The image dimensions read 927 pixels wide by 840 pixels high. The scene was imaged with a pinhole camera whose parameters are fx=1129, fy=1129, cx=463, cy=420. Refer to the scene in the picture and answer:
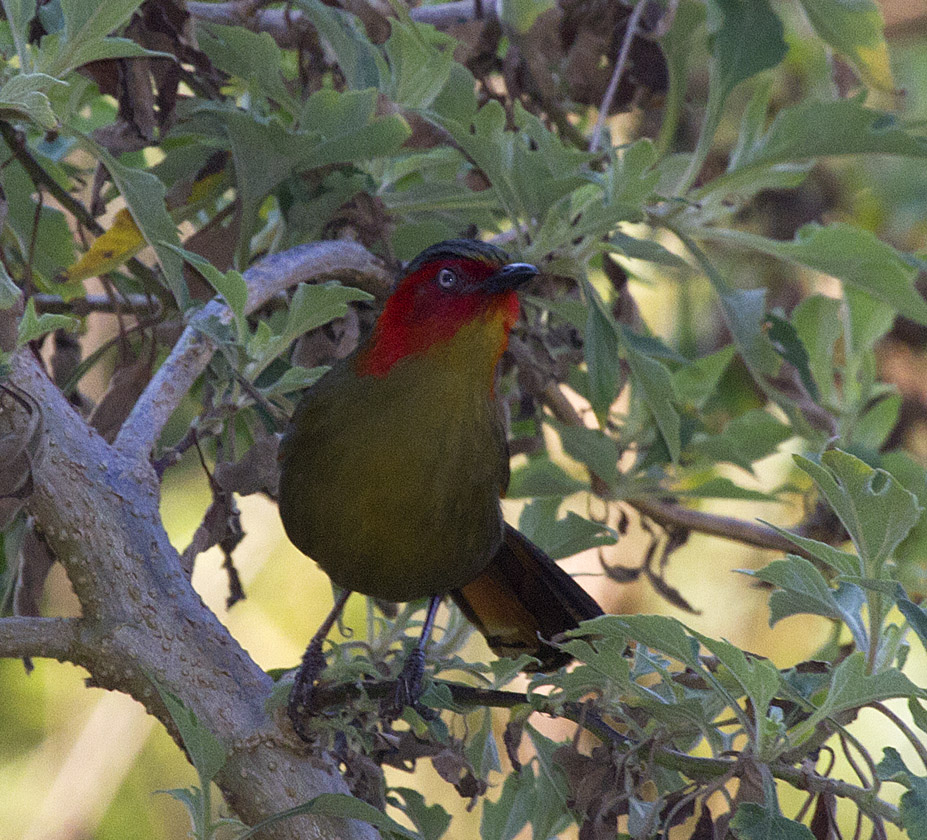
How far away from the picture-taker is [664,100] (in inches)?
143

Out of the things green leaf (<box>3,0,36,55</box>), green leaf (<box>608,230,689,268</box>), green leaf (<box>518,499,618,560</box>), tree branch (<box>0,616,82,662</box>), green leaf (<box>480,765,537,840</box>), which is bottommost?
green leaf (<box>480,765,537,840</box>)

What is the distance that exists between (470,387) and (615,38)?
135 centimetres

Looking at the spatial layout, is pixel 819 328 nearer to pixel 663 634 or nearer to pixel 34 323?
pixel 663 634

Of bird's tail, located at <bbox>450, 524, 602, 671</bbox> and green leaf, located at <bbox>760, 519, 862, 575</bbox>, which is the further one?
bird's tail, located at <bbox>450, 524, 602, 671</bbox>

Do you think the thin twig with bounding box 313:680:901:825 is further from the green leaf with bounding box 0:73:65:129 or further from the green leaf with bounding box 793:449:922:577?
the green leaf with bounding box 0:73:65:129

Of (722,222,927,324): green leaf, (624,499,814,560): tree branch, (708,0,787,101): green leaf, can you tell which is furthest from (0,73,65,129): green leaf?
(624,499,814,560): tree branch

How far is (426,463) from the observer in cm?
253

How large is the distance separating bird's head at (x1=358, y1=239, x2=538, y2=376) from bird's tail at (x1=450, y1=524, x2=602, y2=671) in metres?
0.52

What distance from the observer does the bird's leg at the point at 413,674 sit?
2.03 m

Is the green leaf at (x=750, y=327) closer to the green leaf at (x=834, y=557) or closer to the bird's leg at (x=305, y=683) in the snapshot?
the green leaf at (x=834, y=557)

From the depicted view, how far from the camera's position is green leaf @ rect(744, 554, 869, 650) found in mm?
1817

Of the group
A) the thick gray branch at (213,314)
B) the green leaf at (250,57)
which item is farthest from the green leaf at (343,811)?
the green leaf at (250,57)

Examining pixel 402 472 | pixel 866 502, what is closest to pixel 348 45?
pixel 402 472

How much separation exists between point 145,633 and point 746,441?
196 centimetres
